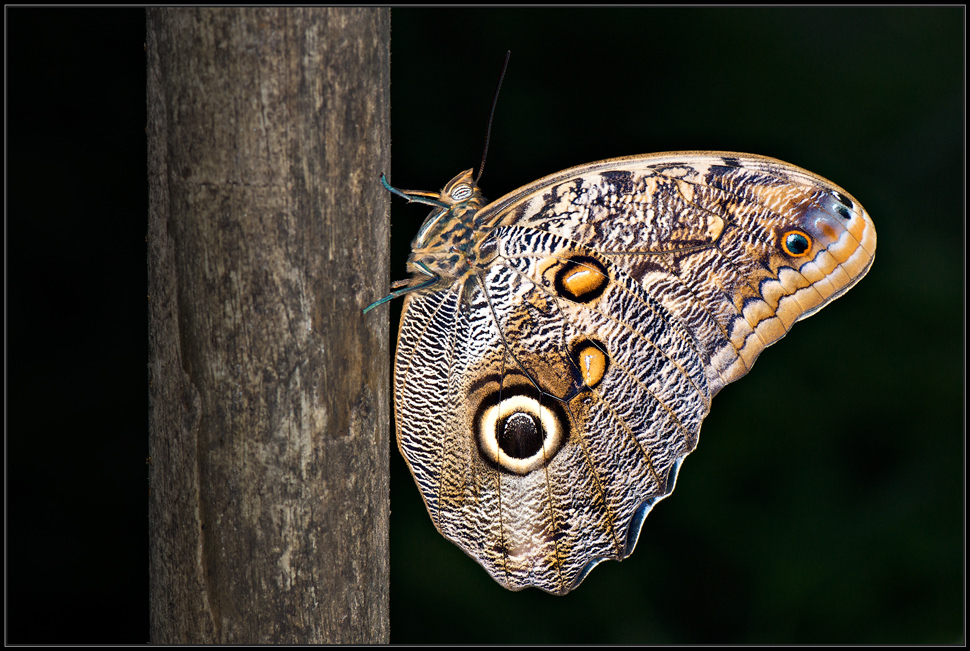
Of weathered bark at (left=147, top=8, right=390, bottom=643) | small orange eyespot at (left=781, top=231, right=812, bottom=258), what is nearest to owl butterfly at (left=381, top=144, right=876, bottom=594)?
small orange eyespot at (left=781, top=231, right=812, bottom=258)

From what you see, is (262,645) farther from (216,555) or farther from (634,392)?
(634,392)

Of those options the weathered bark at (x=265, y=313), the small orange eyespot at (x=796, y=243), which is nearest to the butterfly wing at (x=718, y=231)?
the small orange eyespot at (x=796, y=243)

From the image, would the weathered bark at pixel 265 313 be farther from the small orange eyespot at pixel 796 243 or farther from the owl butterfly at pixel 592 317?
the small orange eyespot at pixel 796 243

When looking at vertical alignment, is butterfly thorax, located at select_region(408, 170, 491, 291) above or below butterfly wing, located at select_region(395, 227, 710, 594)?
above

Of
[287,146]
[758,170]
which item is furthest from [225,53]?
[758,170]

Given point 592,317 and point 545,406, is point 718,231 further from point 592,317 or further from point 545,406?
point 545,406

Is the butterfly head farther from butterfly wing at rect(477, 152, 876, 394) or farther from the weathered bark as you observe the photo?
the weathered bark
